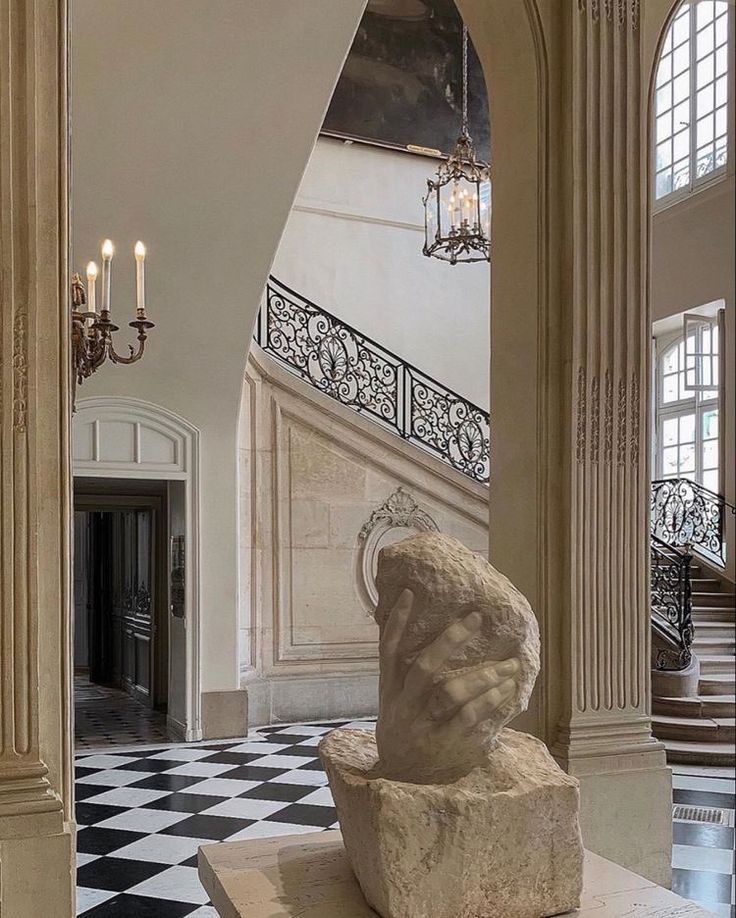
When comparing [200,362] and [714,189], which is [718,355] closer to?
[714,189]

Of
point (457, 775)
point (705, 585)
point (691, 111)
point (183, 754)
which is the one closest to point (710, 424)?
point (705, 585)

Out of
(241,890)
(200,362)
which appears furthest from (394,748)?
(200,362)

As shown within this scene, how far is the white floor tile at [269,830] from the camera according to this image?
637 centimetres

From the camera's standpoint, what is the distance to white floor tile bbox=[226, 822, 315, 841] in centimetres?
637

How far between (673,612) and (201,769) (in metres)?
4.99

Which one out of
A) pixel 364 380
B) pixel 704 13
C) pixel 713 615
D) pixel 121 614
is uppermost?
pixel 704 13

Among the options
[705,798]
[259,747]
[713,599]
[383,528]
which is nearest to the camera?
[705,798]

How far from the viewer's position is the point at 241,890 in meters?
3.24

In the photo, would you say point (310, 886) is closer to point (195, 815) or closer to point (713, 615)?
point (195, 815)

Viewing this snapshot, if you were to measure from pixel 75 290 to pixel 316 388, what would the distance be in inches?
203

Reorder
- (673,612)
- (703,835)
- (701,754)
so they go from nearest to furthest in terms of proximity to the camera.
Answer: (703,835), (701,754), (673,612)

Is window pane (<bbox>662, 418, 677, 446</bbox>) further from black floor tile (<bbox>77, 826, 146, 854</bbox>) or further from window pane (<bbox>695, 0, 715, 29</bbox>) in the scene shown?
black floor tile (<bbox>77, 826, 146, 854</bbox>)

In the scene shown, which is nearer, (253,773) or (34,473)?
(34,473)

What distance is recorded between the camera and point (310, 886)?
130 inches
